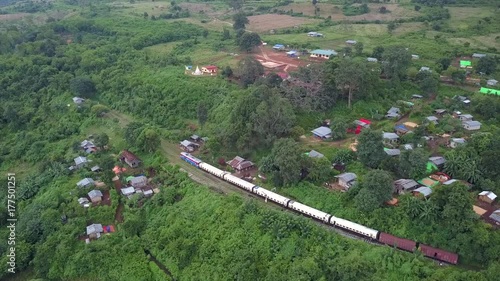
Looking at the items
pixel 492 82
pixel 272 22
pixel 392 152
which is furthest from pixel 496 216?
pixel 272 22

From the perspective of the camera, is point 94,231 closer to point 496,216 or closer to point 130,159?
point 130,159

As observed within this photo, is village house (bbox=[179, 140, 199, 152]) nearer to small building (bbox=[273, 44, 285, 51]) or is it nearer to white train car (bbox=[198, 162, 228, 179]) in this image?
white train car (bbox=[198, 162, 228, 179])

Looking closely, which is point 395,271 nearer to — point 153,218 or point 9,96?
point 153,218

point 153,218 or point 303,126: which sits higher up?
point 303,126

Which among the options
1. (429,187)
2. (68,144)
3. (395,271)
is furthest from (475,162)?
(68,144)

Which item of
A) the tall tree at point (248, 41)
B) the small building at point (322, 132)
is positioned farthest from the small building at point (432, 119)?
the tall tree at point (248, 41)

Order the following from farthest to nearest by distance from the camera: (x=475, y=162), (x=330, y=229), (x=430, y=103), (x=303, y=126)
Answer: (x=430, y=103)
(x=303, y=126)
(x=475, y=162)
(x=330, y=229)

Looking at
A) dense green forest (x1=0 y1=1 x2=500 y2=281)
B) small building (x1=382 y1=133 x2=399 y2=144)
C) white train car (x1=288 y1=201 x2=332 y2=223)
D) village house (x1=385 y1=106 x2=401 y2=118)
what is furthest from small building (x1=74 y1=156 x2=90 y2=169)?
village house (x1=385 y1=106 x2=401 y2=118)
